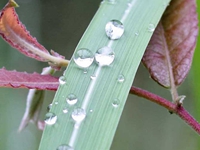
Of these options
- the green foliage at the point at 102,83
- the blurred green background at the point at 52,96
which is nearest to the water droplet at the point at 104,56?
the green foliage at the point at 102,83

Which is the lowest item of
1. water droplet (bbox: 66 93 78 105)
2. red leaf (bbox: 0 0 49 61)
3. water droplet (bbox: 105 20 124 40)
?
water droplet (bbox: 66 93 78 105)

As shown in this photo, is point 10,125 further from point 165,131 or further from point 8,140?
point 165,131

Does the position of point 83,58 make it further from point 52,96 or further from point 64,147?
point 52,96

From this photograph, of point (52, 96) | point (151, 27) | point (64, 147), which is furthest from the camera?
point (52, 96)

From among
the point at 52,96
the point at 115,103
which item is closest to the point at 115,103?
the point at 115,103

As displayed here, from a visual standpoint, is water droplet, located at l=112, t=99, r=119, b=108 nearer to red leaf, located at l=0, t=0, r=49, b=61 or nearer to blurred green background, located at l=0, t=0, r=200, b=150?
red leaf, located at l=0, t=0, r=49, b=61

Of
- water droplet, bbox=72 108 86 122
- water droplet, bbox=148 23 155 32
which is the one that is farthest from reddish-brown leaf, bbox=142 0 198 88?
water droplet, bbox=72 108 86 122
